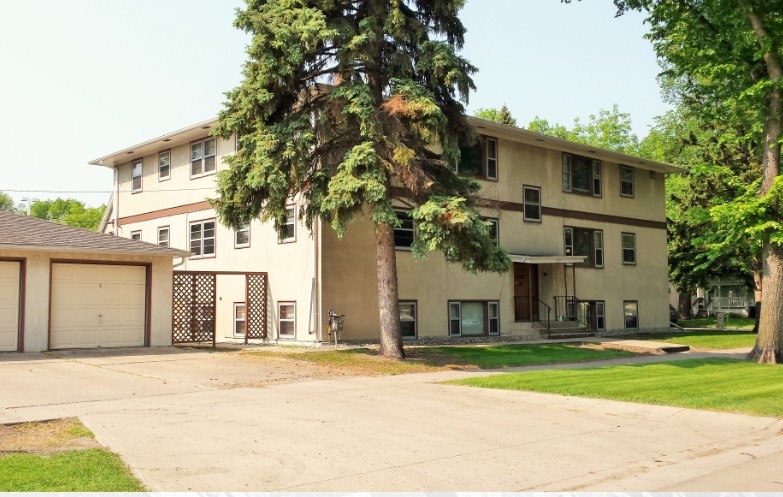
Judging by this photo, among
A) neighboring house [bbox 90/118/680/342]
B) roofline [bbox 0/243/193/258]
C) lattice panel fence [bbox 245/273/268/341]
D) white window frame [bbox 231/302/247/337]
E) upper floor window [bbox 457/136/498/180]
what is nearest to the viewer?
roofline [bbox 0/243/193/258]

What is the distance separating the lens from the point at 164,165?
28.6 m

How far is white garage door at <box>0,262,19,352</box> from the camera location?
1891 centimetres

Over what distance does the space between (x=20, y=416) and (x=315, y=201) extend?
8.89 m

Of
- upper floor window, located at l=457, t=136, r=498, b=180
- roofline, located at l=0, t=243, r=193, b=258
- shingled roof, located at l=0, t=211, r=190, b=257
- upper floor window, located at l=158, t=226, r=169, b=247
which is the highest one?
upper floor window, located at l=457, t=136, r=498, b=180

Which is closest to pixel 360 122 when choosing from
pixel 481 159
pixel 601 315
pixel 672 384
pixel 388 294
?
pixel 388 294

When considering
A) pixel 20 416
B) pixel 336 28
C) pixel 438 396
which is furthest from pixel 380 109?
pixel 20 416

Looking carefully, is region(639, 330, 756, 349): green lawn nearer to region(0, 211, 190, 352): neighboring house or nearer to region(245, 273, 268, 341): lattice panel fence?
region(245, 273, 268, 341): lattice panel fence

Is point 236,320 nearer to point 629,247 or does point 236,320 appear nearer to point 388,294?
point 388,294

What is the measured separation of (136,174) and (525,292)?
16368 millimetres

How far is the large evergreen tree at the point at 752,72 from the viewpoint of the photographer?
18.9m

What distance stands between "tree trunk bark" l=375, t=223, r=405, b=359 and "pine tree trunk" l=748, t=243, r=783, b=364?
967 cm

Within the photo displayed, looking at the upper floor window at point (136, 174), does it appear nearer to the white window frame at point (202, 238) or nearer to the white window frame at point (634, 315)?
the white window frame at point (202, 238)

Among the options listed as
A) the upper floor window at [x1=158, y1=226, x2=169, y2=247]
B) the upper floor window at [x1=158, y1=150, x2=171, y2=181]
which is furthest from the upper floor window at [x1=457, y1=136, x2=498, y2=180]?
the upper floor window at [x1=158, y1=226, x2=169, y2=247]

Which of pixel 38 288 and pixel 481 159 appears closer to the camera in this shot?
pixel 38 288
